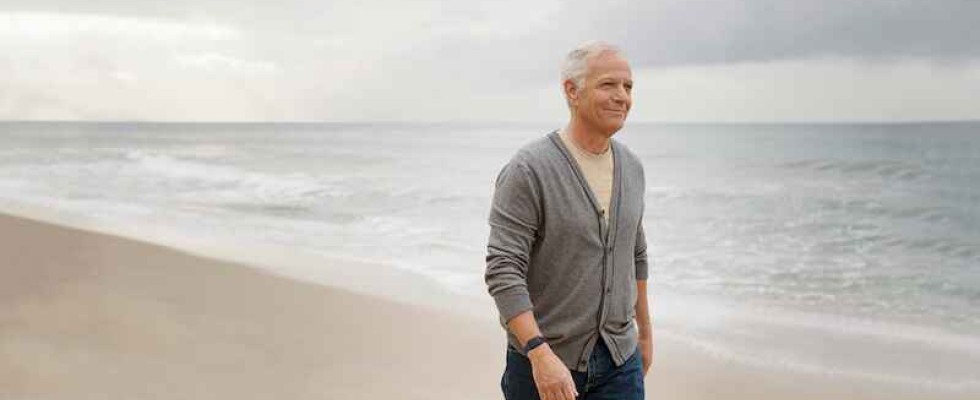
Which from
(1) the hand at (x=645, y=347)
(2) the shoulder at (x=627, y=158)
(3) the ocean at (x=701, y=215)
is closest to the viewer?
(2) the shoulder at (x=627, y=158)

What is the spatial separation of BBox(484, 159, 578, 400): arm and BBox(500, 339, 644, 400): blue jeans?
0.09 m

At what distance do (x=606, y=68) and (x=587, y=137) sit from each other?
0.50 ft

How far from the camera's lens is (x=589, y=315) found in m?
2.00

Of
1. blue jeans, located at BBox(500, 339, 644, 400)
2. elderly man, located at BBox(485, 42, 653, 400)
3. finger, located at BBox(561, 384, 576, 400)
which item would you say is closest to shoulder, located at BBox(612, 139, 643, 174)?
elderly man, located at BBox(485, 42, 653, 400)

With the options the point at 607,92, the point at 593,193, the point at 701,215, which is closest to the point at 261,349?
the point at 593,193

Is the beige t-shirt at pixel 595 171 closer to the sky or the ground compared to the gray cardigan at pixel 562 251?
closer to the sky

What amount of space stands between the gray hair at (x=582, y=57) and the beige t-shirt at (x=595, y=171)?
123mm

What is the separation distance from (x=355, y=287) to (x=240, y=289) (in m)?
0.84

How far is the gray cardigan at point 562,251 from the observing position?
1903 millimetres

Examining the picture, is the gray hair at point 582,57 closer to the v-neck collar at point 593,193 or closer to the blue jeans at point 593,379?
the v-neck collar at point 593,193

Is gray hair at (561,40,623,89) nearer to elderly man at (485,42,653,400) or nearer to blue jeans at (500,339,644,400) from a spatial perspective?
elderly man at (485,42,653,400)

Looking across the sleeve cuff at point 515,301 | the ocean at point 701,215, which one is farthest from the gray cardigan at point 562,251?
the ocean at point 701,215

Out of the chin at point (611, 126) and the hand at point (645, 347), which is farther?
the hand at point (645, 347)

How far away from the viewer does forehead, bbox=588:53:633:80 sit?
6.31 ft
